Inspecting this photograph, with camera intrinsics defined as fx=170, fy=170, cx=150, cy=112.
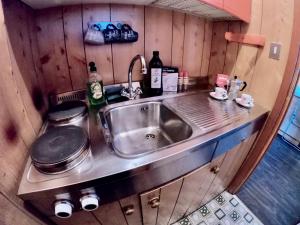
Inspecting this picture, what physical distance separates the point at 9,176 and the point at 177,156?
608 millimetres

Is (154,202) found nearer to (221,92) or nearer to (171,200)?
(171,200)

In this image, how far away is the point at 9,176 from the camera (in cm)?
56

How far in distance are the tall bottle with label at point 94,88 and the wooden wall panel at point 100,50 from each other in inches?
3.1

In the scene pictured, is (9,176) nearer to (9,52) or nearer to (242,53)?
(9,52)

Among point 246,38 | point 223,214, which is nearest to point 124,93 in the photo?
point 246,38

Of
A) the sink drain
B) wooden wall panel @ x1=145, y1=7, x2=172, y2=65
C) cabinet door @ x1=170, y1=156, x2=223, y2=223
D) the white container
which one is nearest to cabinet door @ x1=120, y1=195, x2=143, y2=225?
cabinet door @ x1=170, y1=156, x2=223, y2=223

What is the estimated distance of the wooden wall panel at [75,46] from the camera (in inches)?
37.3

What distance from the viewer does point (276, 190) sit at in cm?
157

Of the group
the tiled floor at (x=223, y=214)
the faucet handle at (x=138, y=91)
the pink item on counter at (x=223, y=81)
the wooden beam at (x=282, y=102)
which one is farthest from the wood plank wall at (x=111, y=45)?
the tiled floor at (x=223, y=214)

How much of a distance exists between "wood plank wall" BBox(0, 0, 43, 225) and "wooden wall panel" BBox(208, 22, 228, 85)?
1.20 m

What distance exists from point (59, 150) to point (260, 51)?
1218 mm

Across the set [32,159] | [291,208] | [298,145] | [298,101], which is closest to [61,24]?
[32,159]

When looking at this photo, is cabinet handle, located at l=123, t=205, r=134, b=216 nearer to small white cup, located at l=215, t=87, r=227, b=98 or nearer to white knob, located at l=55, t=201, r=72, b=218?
white knob, located at l=55, t=201, r=72, b=218

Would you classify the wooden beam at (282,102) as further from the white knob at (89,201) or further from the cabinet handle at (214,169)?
the white knob at (89,201)
